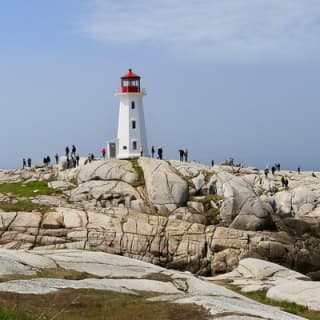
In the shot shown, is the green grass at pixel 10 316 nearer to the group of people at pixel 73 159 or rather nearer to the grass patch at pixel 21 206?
the grass patch at pixel 21 206

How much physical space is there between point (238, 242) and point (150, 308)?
136 feet

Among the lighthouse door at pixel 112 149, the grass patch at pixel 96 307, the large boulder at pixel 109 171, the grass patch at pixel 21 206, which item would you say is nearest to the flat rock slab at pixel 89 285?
the grass patch at pixel 96 307

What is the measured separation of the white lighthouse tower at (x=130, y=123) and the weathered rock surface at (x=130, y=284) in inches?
2141

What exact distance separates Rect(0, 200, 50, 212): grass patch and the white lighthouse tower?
24435 mm

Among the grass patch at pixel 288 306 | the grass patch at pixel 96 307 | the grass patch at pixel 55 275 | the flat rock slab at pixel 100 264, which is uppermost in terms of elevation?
the grass patch at pixel 96 307

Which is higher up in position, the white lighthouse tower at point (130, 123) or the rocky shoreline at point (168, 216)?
the white lighthouse tower at point (130, 123)

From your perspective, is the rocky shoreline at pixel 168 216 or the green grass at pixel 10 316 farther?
the rocky shoreline at pixel 168 216

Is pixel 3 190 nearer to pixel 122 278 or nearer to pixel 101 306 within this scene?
pixel 122 278

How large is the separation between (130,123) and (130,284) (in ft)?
210

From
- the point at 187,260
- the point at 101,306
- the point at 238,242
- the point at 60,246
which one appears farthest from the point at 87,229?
the point at 101,306

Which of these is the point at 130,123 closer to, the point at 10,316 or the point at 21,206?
the point at 21,206

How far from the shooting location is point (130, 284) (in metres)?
26.9

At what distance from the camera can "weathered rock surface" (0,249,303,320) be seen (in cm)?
2056

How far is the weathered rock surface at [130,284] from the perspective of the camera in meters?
20.6
